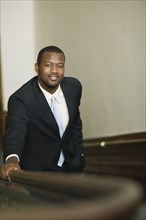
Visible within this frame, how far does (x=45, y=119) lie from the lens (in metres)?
2.36

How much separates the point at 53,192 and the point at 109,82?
3.74m

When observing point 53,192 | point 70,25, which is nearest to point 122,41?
point 70,25

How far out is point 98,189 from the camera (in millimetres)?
665

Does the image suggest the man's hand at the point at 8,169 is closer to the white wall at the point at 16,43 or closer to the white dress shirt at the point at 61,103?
the white dress shirt at the point at 61,103

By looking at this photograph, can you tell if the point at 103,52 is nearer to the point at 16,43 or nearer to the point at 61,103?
the point at 16,43

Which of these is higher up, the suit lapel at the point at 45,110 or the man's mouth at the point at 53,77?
the man's mouth at the point at 53,77

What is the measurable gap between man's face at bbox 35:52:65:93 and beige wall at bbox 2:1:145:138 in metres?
2.11

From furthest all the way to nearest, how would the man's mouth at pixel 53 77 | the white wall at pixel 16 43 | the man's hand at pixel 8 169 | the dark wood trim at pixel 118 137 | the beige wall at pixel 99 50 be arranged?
1. the white wall at pixel 16 43
2. the beige wall at pixel 99 50
3. the dark wood trim at pixel 118 137
4. the man's mouth at pixel 53 77
5. the man's hand at pixel 8 169

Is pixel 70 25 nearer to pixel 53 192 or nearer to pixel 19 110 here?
pixel 19 110

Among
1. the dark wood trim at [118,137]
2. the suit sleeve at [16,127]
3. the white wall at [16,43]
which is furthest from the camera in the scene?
the white wall at [16,43]

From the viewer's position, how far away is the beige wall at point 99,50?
442 cm

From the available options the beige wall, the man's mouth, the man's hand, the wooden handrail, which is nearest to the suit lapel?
the man's mouth

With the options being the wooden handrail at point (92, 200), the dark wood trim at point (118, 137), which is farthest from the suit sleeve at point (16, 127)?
the dark wood trim at point (118, 137)

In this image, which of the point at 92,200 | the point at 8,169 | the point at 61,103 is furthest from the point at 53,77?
the point at 92,200
